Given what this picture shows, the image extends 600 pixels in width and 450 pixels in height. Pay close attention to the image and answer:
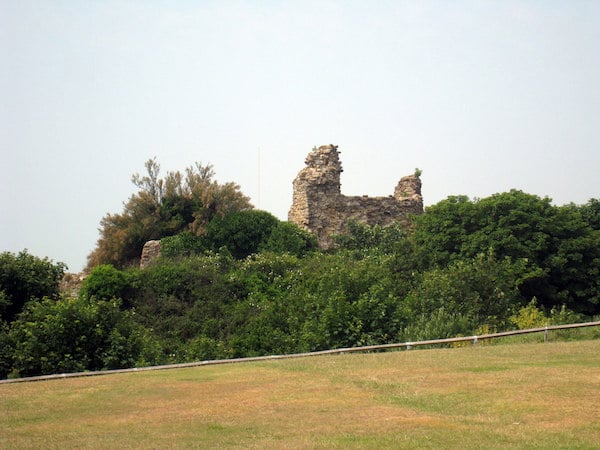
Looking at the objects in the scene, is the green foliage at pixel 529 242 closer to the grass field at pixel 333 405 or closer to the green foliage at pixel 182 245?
the green foliage at pixel 182 245

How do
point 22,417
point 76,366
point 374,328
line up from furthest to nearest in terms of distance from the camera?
point 374,328 < point 76,366 < point 22,417

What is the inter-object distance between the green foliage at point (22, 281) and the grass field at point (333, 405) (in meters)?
13.4

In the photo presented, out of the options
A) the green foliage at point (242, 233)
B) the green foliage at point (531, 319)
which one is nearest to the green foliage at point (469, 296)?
the green foliage at point (531, 319)

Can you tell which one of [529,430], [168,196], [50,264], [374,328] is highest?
[168,196]

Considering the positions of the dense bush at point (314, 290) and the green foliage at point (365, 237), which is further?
the green foliage at point (365, 237)

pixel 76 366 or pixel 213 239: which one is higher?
pixel 213 239

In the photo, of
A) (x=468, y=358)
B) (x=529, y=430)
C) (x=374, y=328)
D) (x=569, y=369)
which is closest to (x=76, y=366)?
(x=374, y=328)

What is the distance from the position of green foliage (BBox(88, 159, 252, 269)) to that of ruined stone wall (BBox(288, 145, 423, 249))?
132 inches

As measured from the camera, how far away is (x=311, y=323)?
2486 centimetres

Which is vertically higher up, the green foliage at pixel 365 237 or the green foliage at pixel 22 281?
the green foliage at pixel 365 237

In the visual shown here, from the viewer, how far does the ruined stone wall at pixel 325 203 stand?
40031 mm

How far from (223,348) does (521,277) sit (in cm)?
1179

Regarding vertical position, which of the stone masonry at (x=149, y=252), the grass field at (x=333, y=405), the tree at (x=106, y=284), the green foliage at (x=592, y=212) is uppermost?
the green foliage at (x=592, y=212)

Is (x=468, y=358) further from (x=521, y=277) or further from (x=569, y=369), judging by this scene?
(x=521, y=277)
